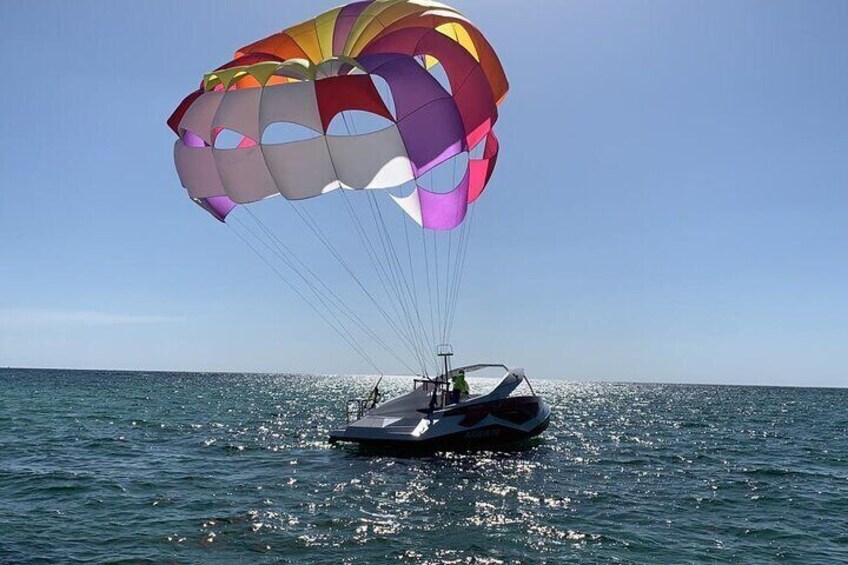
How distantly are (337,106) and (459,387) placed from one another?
11748mm

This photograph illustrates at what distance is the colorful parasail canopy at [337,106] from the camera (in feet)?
40.8

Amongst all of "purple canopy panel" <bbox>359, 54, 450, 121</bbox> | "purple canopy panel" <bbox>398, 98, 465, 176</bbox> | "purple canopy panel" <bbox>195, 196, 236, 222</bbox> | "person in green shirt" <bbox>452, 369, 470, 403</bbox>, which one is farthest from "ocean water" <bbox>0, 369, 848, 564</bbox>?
"purple canopy panel" <bbox>359, 54, 450, 121</bbox>

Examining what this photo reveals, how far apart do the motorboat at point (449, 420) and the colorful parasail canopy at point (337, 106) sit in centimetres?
739

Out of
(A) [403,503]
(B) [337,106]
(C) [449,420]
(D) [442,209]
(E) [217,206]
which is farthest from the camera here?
(C) [449,420]

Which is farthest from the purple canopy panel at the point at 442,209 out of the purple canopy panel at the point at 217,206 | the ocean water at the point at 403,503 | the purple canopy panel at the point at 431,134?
the ocean water at the point at 403,503

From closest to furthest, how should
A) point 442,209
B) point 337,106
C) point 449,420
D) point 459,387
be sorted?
point 337,106
point 442,209
point 449,420
point 459,387

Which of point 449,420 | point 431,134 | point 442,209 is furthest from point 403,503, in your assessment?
point 431,134

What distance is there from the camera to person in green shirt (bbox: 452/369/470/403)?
69.6ft

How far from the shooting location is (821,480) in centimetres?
1898

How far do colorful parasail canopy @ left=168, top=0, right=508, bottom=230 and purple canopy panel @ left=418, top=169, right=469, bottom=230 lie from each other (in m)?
0.48

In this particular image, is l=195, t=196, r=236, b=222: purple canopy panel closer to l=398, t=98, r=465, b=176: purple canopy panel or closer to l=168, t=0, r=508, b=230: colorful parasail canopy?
l=168, t=0, r=508, b=230: colorful parasail canopy

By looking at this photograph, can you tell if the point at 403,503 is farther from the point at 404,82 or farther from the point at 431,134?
the point at 404,82

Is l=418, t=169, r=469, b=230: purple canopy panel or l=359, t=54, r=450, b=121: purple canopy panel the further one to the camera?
l=418, t=169, r=469, b=230: purple canopy panel

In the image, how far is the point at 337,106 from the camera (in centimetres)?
1226
